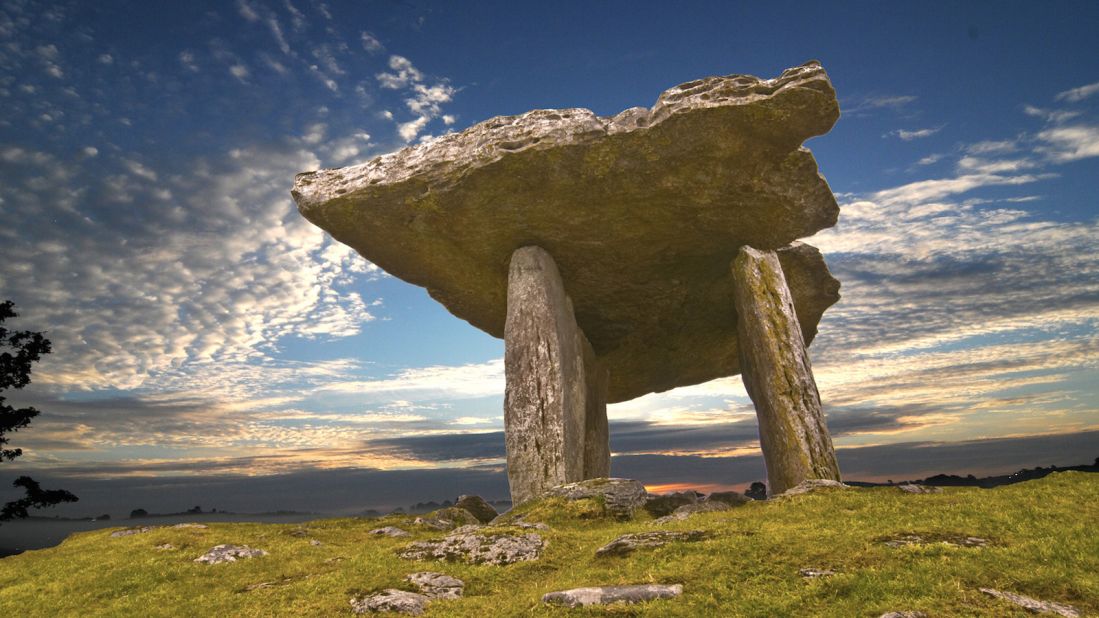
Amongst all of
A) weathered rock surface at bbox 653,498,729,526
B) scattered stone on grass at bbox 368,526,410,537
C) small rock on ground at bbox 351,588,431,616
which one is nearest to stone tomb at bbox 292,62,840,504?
scattered stone on grass at bbox 368,526,410,537

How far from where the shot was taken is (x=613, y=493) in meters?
12.4

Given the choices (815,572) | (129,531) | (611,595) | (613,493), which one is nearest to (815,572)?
(815,572)

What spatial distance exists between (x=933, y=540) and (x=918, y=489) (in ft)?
14.2

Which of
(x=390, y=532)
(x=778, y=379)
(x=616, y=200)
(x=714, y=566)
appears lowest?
(x=390, y=532)

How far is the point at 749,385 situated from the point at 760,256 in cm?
344

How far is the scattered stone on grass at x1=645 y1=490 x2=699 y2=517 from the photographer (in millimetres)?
12875

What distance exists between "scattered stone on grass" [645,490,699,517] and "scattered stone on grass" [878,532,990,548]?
532cm

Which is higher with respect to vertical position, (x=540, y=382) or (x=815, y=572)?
(x=540, y=382)

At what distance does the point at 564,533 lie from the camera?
34.0 feet

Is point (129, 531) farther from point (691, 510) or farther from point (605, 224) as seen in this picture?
point (605, 224)

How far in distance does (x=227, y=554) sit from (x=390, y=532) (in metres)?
2.85

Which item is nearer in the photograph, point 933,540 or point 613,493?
point 933,540

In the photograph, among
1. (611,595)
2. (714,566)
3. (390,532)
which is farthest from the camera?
(390,532)

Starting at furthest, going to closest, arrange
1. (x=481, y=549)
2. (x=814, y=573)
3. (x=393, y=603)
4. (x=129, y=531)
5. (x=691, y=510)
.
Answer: (x=129, y=531)
(x=691, y=510)
(x=481, y=549)
(x=393, y=603)
(x=814, y=573)
